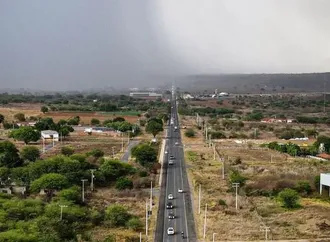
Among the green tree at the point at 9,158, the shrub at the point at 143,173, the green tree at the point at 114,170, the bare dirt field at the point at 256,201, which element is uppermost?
the green tree at the point at 9,158

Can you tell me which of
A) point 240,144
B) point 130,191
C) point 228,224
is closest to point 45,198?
point 130,191

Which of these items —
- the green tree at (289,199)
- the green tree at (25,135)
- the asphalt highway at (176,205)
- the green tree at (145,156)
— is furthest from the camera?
the green tree at (25,135)

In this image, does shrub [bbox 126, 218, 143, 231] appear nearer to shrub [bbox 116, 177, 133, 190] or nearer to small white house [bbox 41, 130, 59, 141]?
shrub [bbox 116, 177, 133, 190]

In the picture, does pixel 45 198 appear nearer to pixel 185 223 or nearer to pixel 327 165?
pixel 185 223

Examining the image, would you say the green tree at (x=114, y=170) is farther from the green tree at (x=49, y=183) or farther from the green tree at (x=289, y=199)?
the green tree at (x=289, y=199)

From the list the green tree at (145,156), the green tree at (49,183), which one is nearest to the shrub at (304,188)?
the green tree at (145,156)

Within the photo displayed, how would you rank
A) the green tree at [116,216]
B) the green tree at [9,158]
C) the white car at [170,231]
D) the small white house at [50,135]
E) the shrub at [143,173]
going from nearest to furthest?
the white car at [170,231]
the green tree at [116,216]
the shrub at [143,173]
the green tree at [9,158]
the small white house at [50,135]

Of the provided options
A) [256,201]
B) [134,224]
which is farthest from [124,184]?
[256,201]
